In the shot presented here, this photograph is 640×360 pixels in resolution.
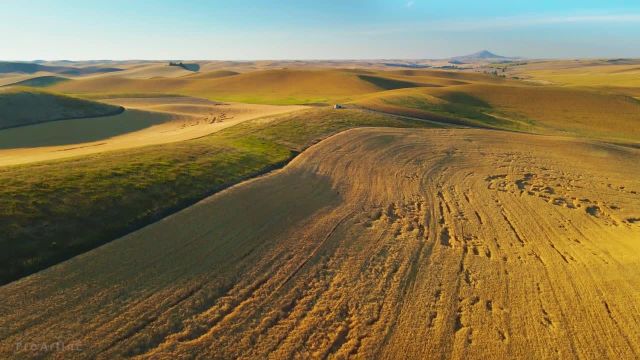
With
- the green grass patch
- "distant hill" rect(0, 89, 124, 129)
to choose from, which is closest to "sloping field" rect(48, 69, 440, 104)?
the green grass patch

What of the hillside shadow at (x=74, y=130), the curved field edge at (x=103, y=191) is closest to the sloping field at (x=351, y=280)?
the curved field edge at (x=103, y=191)

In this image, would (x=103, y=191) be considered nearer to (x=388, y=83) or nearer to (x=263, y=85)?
(x=263, y=85)

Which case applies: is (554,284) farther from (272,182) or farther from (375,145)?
(375,145)

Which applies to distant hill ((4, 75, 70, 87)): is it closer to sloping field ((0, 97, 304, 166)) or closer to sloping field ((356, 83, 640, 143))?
sloping field ((0, 97, 304, 166))

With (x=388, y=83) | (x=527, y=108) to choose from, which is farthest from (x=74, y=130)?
(x=388, y=83)

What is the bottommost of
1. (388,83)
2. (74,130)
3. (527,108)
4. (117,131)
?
(117,131)

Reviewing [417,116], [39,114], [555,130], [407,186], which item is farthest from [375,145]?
[39,114]

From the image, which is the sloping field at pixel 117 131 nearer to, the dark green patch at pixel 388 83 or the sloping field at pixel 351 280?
the sloping field at pixel 351 280
